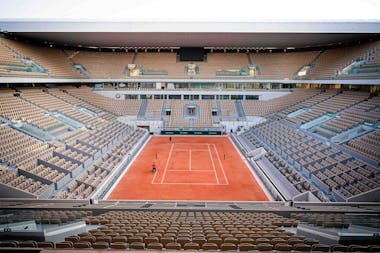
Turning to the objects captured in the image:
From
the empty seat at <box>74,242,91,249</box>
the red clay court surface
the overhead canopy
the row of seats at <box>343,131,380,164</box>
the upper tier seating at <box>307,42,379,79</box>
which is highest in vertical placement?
the overhead canopy

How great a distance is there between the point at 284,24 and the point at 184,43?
1417 cm

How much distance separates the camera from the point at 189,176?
19.0 m

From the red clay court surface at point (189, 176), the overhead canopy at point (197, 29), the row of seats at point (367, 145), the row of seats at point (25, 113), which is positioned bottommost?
the red clay court surface at point (189, 176)

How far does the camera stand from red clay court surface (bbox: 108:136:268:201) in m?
15.9

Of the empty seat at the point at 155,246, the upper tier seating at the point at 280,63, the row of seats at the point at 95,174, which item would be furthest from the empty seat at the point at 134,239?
the upper tier seating at the point at 280,63

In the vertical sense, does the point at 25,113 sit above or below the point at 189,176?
above

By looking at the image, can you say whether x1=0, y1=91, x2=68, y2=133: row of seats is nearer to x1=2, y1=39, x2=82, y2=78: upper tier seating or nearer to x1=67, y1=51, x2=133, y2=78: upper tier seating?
x1=2, y1=39, x2=82, y2=78: upper tier seating

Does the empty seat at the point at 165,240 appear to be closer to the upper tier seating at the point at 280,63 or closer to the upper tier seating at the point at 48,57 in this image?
the upper tier seating at the point at 48,57

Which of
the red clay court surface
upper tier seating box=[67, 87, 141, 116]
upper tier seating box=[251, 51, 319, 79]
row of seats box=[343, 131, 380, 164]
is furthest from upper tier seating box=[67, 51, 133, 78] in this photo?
row of seats box=[343, 131, 380, 164]

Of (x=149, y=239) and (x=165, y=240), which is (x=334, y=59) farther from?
(x=149, y=239)

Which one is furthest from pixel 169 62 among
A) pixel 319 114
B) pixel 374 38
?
pixel 374 38

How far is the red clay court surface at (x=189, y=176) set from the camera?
1588cm

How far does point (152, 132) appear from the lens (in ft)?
114

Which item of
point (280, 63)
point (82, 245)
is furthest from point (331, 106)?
point (82, 245)
